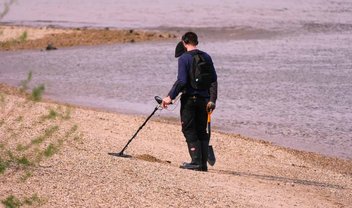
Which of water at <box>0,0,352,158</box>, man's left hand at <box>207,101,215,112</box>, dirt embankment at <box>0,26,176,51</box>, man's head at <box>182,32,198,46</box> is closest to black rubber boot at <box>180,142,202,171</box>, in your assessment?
man's left hand at <box>207,101,215,112</box>

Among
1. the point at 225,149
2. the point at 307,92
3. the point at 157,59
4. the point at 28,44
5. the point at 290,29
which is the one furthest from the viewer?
the point at 290,29

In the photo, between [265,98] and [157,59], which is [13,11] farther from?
[265,98]

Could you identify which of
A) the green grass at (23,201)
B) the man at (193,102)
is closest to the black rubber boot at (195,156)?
the man at (193,102)

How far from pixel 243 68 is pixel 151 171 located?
1498cm

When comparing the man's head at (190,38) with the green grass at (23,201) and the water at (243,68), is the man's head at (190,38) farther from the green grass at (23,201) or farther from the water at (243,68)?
the water at (243,68)

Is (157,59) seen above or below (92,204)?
below

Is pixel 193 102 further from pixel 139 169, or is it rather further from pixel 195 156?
pixel 139 169

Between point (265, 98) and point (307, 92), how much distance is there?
1205mm

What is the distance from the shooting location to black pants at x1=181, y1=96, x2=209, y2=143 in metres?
11.4

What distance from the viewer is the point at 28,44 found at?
3247cm

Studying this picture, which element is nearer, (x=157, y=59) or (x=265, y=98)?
(x=265, y=98)

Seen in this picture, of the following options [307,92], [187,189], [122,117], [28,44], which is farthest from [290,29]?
[187,189]

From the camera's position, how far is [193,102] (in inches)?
450

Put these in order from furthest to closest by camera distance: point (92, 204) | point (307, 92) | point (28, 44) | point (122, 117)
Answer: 1. point (28, 44)
2. point (307, 92)
3. point (122, 117)
4. point (92, 204)
